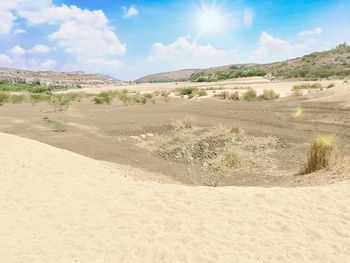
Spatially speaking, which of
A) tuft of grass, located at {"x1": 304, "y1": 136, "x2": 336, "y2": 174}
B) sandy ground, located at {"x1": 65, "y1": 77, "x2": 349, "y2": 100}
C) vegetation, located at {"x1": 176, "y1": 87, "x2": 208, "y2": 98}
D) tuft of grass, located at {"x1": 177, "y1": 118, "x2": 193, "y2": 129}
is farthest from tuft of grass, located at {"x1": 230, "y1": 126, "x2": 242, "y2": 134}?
vegetation, located at {"x1": 176, "y1": 87, "x2": 208, "y2": 98}

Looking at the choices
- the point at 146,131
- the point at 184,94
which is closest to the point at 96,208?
the point at 146,131

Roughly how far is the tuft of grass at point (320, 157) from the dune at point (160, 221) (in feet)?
7.72

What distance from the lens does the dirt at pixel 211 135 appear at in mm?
14697

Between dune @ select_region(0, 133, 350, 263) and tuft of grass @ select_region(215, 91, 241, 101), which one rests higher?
dune @ select_region(0, 133, 350, 263)

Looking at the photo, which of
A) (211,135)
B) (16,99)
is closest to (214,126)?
(211,135)

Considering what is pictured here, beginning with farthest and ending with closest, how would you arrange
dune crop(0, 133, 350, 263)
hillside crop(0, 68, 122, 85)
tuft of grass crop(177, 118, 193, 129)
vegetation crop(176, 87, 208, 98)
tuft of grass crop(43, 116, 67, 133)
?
hillside crop(0, 68, 122, 85)
vegetation crop(176, 87, 208, 98)
tuft of grass crop(177, 118, 193, 129)
tuft of grass crop(43, 116, 67, 133)
dune crop(0, 133, 350, 263)

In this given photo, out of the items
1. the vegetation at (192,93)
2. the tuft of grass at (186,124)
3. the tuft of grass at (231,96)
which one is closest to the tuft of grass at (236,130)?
the tuft of grass at (186,124)

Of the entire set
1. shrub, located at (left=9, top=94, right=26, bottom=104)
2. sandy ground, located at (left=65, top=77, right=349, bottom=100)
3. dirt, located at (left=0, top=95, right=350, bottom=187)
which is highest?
shrub, located at (left=9, top=94, right=26, bottom=104)

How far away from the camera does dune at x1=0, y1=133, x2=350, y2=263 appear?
7.71m

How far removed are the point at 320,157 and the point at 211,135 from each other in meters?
8.48

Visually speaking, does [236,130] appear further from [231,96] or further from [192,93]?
[192,93]

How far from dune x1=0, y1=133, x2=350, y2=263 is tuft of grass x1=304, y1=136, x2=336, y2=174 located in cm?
235

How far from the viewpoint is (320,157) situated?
13.4 meters

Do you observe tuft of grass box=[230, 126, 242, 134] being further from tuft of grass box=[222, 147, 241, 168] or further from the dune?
the dune
